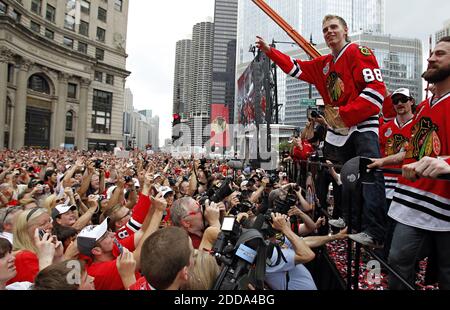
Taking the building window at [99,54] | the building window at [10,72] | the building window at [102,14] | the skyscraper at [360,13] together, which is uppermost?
the building window at [102,14]

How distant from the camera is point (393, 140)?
12.2ft

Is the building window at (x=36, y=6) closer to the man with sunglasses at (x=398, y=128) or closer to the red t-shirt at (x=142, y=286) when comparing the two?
the man with sunglasses at (x=398, y=128)

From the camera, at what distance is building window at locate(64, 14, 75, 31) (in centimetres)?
4217

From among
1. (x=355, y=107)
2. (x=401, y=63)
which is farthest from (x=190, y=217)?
(x=401, y=63)

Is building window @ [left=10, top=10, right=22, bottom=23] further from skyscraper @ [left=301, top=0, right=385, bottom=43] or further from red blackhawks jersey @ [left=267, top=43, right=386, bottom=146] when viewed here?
red blackhawks jersey @ [left=267, top=43, right=386, bottom=146]

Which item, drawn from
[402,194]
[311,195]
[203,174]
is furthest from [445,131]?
[203,174]

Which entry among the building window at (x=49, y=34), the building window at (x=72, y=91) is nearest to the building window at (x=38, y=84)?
the building window at (x=72, y=91)

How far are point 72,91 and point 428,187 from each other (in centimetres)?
4731

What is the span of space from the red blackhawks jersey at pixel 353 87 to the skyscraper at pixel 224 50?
118 metres

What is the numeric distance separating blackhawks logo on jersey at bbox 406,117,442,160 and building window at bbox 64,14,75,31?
49.0 m

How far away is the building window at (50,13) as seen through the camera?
3906cm

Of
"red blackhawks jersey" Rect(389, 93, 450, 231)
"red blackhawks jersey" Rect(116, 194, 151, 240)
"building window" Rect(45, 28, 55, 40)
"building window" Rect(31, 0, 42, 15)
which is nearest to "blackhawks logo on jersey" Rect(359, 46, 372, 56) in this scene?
"red blackhawks jersey" Rect(389, 93, 450, 231)
